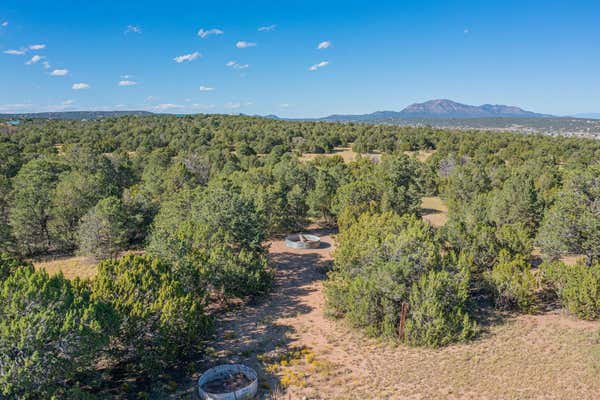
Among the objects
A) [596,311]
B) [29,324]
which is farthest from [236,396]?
[596,311]

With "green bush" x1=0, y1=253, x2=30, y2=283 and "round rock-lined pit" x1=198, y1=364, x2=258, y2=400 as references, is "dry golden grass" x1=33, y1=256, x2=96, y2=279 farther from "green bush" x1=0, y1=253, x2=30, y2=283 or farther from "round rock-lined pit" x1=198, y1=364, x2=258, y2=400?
"round rock-lined pit" x1=198, y1=364, x2=258, y2=400

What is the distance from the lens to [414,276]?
73.6 feet

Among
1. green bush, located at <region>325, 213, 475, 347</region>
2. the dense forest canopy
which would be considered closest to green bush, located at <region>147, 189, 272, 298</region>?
the dense forest canopy

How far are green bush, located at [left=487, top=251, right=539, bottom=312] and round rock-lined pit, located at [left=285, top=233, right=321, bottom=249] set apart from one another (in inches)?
777

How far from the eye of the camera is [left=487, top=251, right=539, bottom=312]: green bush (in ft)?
79.9

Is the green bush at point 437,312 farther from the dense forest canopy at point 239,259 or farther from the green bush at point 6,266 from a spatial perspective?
the green bush at point 6,266

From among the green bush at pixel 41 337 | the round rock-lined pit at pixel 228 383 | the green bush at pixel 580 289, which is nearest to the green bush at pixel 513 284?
the green bush at pixel 580 289

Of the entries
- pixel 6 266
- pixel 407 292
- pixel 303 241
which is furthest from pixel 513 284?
pixel 6 266

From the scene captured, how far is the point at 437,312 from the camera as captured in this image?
21016 mm

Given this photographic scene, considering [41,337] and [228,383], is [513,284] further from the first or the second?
[41,337]

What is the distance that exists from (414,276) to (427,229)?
4086 millimetres

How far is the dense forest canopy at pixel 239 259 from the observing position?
15141 millimetres

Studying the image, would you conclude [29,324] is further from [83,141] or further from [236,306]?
[83,141]

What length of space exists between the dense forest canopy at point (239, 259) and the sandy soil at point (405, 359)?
1.30m
